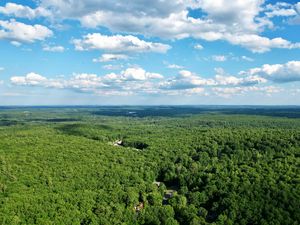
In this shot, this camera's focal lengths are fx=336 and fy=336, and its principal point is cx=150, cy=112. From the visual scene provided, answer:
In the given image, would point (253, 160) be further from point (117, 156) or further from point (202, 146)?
point (117, 156)

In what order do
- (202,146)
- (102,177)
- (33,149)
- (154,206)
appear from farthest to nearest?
(202,146), (33,149), (102,177), (154,206)

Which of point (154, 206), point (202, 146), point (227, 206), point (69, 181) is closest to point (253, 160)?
point (202, 146)

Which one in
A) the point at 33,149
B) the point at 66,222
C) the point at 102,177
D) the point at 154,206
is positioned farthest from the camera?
the point at 33,149

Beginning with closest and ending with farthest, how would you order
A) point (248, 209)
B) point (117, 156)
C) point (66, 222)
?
point (66, 222) → point (248, 209) → point (117, 156)

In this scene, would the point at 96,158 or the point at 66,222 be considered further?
the point at 96,158

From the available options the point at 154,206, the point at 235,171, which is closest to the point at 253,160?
the point at 235,171

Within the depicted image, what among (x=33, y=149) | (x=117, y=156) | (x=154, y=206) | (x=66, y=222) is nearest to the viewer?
(x=66, y=222)

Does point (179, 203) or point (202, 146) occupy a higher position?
point (202, 146)

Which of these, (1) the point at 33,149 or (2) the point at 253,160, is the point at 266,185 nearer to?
(2) the point at 253,160

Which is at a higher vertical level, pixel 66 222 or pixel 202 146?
pixel 202 146
